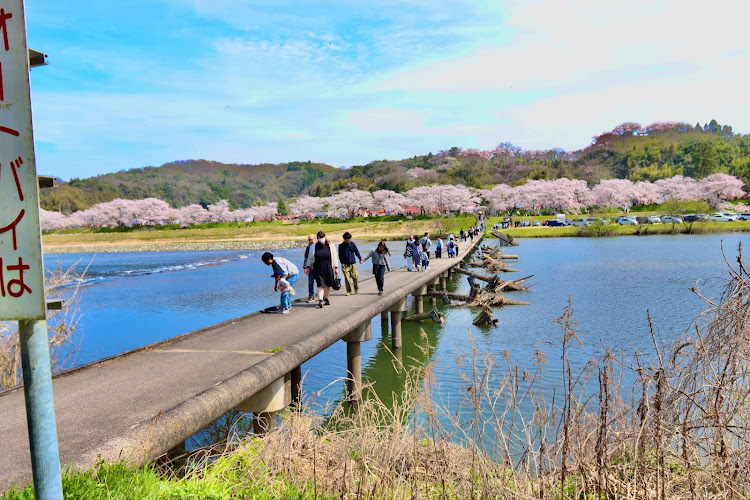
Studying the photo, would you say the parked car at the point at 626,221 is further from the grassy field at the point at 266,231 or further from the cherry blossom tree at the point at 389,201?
the cherry blossom tree at the point at 389,201

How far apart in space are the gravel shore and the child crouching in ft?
176

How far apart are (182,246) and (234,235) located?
368 inches

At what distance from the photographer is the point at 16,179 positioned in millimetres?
1888

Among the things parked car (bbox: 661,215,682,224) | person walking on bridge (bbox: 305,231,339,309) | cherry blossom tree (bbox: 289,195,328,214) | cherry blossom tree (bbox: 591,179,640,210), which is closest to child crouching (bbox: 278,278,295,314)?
person walking on bridge (bbox: 305,231,339,309)

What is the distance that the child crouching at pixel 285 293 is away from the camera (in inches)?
382

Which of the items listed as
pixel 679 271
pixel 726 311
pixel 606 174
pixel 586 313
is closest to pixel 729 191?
pixel 606 174

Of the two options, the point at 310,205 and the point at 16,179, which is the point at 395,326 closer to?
the point at 16,179

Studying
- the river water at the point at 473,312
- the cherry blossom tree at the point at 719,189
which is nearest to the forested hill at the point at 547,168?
the cherry blossom tree at the point at 719,189

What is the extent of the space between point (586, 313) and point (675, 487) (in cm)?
1334

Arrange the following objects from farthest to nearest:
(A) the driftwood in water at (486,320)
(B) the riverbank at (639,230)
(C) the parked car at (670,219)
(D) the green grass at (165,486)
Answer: (C) the parked car at (670,219)
(B) the riverbank at (639,230)
(A) the driftwood in water at (486,320)
(D) the green grass at (165,486)

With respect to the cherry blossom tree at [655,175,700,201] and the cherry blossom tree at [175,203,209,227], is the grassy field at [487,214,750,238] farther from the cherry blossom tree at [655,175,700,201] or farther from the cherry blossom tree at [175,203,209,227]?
the cherry blossom tree at [175,203,209,227]

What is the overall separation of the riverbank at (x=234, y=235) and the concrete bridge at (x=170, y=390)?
50894 millimetres

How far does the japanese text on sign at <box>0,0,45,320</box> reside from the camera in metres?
1.88

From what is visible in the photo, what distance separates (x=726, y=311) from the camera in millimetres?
3996
